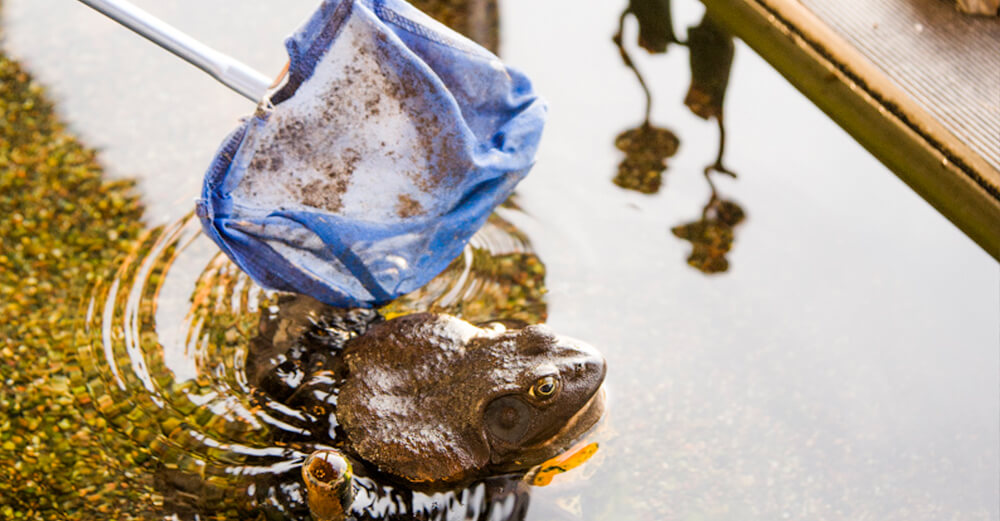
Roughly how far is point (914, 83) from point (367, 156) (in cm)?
269

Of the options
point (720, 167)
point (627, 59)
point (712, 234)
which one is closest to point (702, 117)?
point (720, 167)

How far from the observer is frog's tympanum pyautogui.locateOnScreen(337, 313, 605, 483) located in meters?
2.95

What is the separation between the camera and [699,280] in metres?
3.94

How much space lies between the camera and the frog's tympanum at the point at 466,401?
9.68 feet

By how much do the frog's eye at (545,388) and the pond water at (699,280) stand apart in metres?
0.42

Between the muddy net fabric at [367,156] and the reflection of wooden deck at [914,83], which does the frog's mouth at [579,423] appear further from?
the reflection of wooden deck at [914,83]

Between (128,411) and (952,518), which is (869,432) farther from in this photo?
(128,411)

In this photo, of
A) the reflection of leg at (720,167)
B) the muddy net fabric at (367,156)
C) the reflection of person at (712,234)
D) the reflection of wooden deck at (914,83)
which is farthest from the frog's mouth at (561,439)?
the reflection of wooden deck at (914,83)

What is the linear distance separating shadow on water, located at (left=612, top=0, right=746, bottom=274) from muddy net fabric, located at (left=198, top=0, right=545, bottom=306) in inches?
46.3

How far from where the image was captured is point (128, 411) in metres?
3.22

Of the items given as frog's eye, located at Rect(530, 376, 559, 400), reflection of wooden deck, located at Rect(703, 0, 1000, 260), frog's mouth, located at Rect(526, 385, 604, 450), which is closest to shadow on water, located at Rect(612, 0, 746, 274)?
reflection of wooden deck, located at Rect(703, 0, 1000, 260)

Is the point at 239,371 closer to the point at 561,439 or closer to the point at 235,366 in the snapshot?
the point at 235,366

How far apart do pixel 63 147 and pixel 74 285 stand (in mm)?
944

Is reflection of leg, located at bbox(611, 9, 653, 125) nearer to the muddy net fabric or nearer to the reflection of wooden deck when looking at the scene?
the reflection of wooden deck
